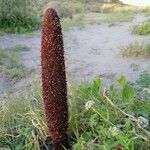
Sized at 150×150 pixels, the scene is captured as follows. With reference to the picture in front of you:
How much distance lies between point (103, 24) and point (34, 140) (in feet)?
29.2

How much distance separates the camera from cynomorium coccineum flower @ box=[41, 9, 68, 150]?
120 inches

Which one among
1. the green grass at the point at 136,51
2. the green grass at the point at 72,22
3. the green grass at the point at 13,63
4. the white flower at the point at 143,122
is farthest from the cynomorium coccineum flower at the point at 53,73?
the green grass at the point at 72,22

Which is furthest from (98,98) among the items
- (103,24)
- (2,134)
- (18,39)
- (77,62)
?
(103,24)

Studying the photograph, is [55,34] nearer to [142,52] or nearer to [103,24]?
[142,52]

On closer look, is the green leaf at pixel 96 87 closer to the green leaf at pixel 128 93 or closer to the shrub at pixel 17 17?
the green leaf at pixel 128 93

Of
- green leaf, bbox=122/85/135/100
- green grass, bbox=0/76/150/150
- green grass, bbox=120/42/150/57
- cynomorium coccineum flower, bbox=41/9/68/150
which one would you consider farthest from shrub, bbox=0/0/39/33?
cynomorium coccineum flower, bbox=41/9/68/150

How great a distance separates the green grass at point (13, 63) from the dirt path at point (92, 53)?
12 centimetres

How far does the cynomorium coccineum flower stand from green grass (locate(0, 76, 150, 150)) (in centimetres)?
21

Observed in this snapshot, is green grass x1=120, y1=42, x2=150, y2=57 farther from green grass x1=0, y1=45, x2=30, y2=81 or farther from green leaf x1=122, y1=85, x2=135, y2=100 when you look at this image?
green leaf x1=122, y1=85, x2=135, y2=100

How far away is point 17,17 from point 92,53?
147 inches

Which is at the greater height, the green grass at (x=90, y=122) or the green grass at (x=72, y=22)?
the green grass at (x=90, y=122)

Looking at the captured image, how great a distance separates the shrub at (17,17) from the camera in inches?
430

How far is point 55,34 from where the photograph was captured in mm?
3043

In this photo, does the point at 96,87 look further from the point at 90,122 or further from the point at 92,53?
the point at 92,53
